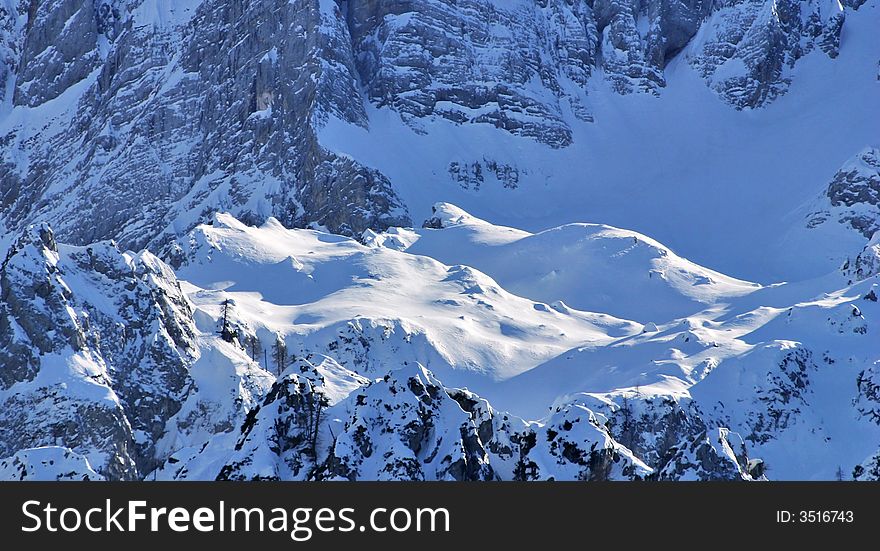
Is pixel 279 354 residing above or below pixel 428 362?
below

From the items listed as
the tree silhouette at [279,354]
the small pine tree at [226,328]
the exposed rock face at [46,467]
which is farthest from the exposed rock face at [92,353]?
the exposed rock face at [46,467]

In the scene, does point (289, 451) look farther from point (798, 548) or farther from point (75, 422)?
point (75, 422)

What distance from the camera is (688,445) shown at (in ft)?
387

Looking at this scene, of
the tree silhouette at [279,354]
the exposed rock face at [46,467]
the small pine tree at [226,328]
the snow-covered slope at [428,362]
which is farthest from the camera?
the small pine tree at [226,328]

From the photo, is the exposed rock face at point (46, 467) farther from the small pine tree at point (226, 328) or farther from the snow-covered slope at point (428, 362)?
the small pine tree at point (226, 328)

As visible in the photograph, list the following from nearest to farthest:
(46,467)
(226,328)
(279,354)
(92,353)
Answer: (46,467)
(92,353)
(226,328)
(279,354)

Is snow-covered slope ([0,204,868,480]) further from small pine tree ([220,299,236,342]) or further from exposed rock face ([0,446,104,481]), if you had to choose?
exposed rock face ([0,446,104,481])

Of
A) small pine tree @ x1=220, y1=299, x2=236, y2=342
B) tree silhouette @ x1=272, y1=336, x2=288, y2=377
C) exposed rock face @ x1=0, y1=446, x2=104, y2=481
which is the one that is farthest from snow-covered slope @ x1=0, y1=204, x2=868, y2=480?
exposed rock face @ x1=0, y1=446, x2=104, y2=481

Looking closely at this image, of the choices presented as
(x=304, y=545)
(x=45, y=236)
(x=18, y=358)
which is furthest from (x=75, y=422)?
(x=304, y=545)

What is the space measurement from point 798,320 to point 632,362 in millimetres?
16551

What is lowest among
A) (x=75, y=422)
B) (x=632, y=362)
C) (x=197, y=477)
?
(x=197, y=477)

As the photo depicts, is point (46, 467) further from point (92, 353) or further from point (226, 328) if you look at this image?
point (226, 328)

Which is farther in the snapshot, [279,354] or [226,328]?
[279,354]

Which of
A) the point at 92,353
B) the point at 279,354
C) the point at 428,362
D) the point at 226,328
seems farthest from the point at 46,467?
the point at 428,362
